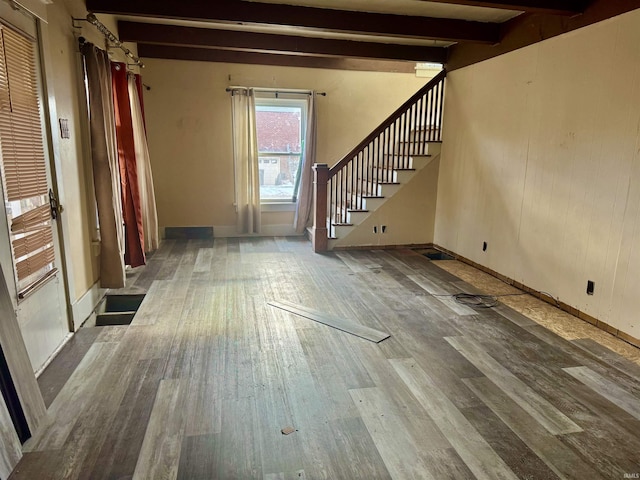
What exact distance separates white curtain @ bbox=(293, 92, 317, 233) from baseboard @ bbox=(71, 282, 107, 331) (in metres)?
3.22

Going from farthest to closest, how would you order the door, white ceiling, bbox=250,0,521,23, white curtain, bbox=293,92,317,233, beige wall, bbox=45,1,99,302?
white curtain, bbox=293,92,317,233 < white ceiling, bbox=250,0,521,23 < beige wall, bbox=45,1,99,302 < the door

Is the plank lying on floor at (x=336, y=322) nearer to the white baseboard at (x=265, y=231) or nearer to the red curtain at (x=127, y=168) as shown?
the red curtain at (x=127, y=168)

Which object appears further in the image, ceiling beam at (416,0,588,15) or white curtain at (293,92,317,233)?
white curtain at (293,92,317,233)

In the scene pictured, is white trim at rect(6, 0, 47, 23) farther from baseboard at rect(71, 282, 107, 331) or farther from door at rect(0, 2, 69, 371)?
baseboard at rect(71, 282, 107, 331)

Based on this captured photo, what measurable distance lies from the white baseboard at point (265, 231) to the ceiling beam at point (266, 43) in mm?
2561

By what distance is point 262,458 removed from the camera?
1.81m

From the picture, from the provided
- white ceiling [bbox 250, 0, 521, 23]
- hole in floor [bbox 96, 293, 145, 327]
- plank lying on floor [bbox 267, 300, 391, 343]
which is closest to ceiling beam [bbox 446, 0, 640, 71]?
white ceiling [bbox 250, 0, 521, 23]

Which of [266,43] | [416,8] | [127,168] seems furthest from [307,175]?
[416,8]

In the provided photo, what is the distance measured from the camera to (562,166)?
3.53 metres

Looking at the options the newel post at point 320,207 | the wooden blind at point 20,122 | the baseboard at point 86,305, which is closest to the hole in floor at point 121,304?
the baseboard at point 86,305

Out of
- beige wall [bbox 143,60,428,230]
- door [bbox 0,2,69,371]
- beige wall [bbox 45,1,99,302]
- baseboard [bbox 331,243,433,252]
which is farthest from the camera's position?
beige wall [bbox 143,60,428,230]

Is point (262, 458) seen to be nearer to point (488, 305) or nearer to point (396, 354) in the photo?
point (396, 354)

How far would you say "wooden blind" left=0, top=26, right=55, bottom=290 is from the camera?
7.06 feet

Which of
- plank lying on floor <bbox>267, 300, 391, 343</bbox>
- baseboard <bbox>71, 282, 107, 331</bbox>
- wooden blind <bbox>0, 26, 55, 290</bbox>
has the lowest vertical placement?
plank lying on floor <bbox>267, 300, 391, 343</bbox>
